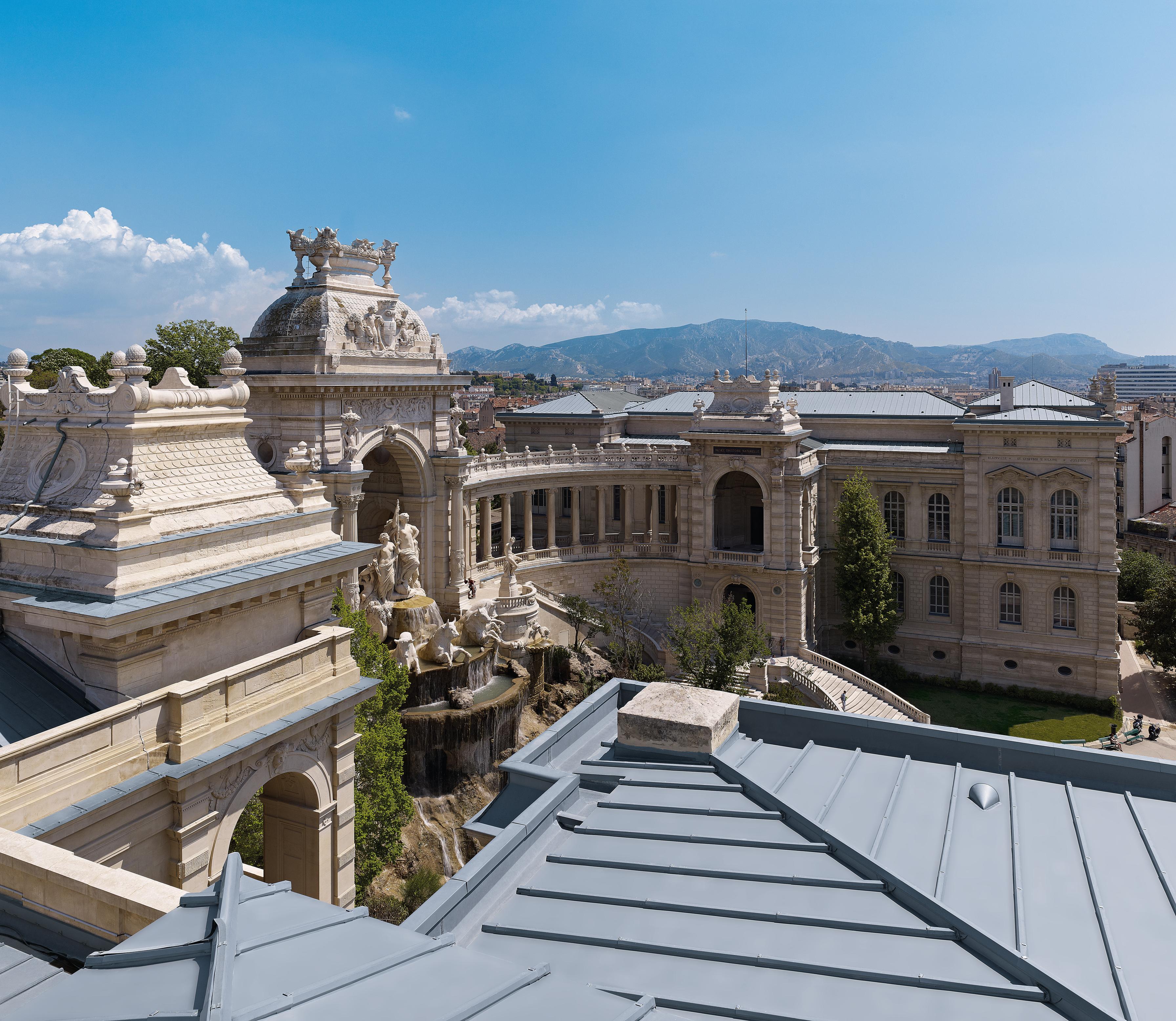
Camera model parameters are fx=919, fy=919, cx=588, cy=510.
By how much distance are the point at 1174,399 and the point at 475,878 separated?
685 ft

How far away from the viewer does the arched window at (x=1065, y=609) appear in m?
57.5

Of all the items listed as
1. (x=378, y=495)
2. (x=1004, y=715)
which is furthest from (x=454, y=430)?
(x=1004, y=715)

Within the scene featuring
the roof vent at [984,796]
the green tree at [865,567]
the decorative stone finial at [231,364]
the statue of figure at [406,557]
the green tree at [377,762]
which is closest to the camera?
the roof vent at [984,796]

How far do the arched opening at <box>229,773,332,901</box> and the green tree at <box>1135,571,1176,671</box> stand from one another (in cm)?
5748

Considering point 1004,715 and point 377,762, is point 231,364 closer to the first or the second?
point 377,762

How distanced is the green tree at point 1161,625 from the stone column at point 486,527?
4284 centimetres

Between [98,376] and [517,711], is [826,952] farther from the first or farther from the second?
[98,376]

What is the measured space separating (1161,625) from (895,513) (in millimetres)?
17641

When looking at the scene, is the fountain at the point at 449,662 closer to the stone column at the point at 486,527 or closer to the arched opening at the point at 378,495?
the arched opening at the point at 378,495

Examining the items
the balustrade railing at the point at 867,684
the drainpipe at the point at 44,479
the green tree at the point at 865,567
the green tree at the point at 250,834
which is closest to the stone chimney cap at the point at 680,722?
the drainpipe at the point at 44,479

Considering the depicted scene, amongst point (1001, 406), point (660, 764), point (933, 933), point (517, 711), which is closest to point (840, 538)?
point (1001, 406)

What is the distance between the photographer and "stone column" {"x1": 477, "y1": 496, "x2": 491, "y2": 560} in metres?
56.4

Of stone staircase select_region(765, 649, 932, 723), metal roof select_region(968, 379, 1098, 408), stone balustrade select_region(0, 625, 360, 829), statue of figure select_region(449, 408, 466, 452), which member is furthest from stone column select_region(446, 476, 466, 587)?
metal roof select_region(968, 379, 1098, 408)

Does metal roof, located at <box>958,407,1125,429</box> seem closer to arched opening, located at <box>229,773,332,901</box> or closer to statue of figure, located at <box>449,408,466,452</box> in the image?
statue of figure, located at <box>449,408,466,452</box>
